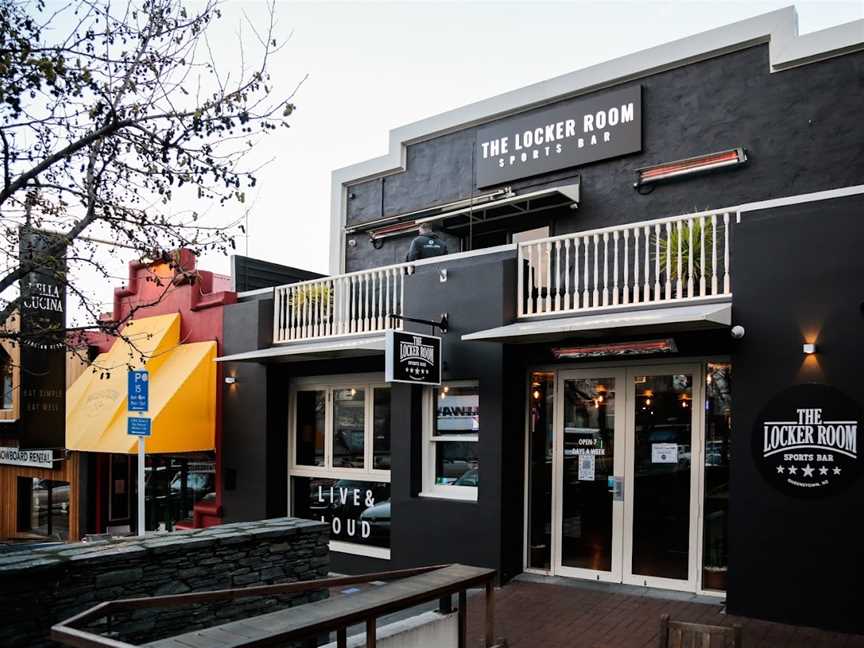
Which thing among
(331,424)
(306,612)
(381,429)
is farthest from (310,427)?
(306,612)

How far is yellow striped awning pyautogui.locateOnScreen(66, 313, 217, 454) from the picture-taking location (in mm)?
11523

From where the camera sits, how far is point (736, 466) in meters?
7.10

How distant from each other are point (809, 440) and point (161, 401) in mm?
9123

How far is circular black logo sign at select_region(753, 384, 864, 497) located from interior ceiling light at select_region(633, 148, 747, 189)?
170 inches

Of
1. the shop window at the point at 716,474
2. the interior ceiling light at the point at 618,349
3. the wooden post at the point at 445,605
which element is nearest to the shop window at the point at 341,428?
the interior ceiling light at the point at 618,349

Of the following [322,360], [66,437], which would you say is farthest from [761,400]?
[66,437]

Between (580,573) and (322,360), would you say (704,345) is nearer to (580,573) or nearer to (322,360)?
(580,573)

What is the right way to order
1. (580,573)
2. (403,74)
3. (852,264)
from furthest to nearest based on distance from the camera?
(403,74) < (580,573) < (852,264)

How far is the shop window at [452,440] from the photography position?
9.28 metres

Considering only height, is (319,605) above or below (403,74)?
below

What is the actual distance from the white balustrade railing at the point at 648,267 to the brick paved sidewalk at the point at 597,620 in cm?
313

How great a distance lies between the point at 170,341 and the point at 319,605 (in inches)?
360

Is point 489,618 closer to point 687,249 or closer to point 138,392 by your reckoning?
point 687,249

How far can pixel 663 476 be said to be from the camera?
8062mm
